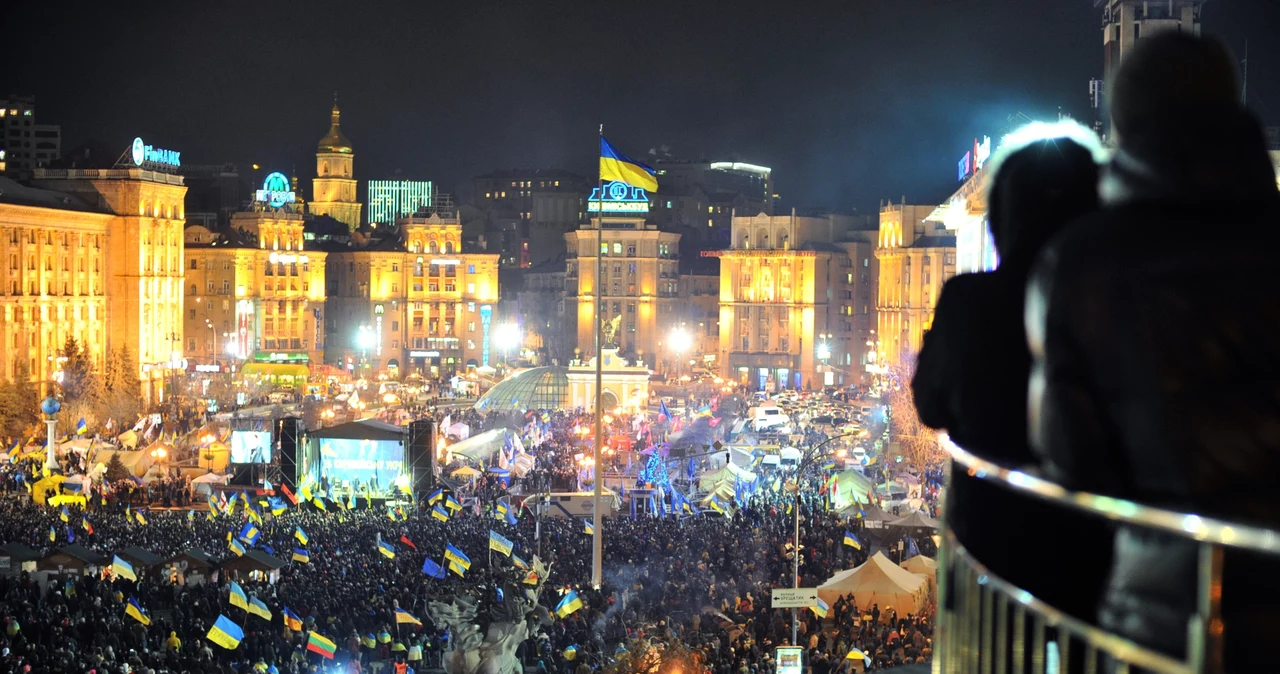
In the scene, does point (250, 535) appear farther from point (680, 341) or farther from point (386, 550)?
point (680, 341)

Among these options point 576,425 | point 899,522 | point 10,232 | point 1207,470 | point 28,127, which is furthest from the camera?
point 28,127

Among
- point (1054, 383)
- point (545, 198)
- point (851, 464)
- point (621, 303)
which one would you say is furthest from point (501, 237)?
point (1054, 383)

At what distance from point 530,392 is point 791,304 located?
152ft

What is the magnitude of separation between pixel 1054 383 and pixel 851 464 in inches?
1758

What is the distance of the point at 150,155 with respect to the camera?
10600cm

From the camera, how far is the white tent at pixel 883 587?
24.7 meters

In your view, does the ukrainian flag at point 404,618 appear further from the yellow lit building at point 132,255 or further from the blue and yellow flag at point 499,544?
the yellow lit building at point 132,255

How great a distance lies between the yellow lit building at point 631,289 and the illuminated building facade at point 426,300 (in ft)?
25.2

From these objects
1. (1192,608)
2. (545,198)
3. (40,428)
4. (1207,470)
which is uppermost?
(545,198)

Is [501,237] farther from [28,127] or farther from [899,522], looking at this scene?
[899,522]

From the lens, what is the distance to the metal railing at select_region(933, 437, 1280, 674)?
2748 mm

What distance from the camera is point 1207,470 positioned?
9.71ft

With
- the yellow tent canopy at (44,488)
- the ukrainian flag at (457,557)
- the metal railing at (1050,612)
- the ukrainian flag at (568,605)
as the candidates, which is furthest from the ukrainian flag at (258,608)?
the metal railing at (1050,612)

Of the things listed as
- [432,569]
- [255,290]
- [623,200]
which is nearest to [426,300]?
[255,290]
